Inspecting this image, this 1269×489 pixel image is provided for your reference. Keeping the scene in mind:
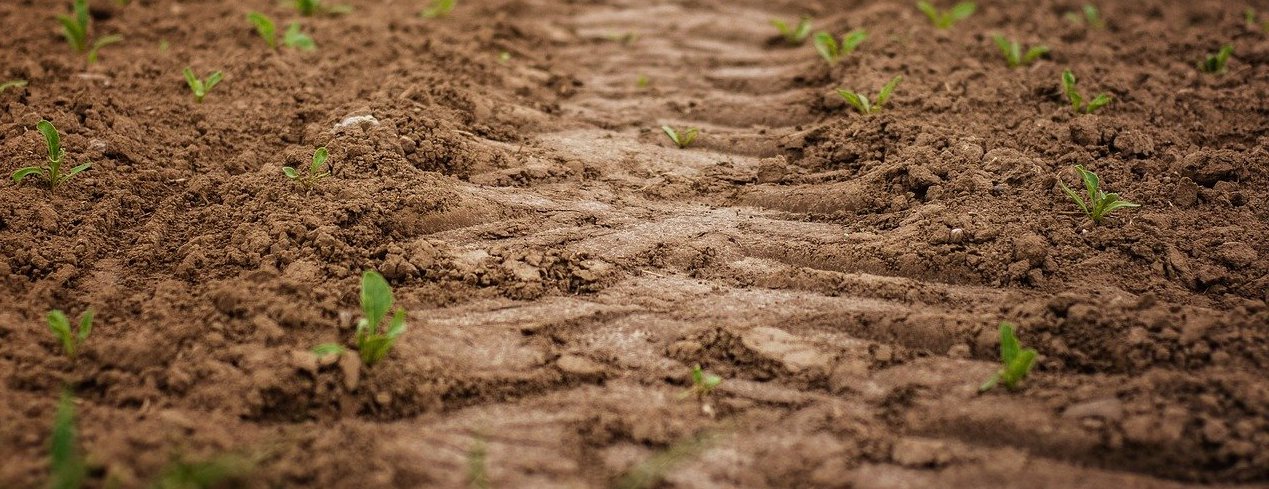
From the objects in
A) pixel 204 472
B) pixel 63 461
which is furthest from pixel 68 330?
pixel 204 472

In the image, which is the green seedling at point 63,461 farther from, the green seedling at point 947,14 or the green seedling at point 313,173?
the green seedling at point 947,14

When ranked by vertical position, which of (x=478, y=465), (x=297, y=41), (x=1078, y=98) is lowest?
(x=478, y=465)

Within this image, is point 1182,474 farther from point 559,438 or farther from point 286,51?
point 286,51

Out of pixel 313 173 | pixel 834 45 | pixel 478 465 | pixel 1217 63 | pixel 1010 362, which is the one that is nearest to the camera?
pixel 478 465

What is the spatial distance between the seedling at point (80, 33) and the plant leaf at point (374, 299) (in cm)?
230

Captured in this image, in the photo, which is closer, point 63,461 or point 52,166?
point 63,461

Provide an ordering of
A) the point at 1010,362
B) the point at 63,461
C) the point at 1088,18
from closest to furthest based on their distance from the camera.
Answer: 1. the point at 63,461
2. the point at 1010,362
3. the point at 1088,18

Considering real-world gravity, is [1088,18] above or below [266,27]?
above

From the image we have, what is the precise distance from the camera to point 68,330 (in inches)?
84.5

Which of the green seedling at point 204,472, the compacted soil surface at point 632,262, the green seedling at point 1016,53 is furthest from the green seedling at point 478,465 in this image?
the green seedling at point 1016,53

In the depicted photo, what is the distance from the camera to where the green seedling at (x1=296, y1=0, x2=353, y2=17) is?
4.16 meters

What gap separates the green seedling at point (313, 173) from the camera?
280cm

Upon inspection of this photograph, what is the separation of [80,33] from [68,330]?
2.17 meters

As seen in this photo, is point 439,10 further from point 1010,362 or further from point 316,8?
point 1010,362
